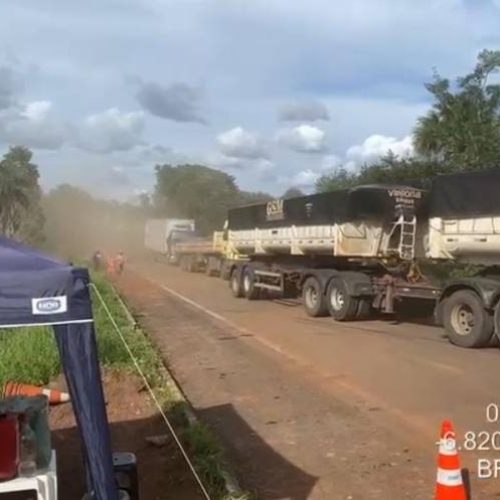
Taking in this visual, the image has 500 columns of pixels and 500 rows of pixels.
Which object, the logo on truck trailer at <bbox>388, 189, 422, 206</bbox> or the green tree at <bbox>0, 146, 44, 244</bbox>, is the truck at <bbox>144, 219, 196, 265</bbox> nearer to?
the green tree at <bbox>0, 146, 44, 244</bbox>

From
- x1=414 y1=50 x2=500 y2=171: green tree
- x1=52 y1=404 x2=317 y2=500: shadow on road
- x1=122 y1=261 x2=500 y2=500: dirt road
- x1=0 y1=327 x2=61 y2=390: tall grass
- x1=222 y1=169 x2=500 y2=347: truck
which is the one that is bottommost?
x1=52 y1=404 x2=317 y2=500: shadow on road

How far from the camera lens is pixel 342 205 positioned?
1752 cm

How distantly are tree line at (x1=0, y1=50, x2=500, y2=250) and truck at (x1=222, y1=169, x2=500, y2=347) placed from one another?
5470 mm

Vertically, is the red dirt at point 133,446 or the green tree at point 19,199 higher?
the green tree at point 19,199

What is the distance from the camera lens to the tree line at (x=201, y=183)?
2567cm

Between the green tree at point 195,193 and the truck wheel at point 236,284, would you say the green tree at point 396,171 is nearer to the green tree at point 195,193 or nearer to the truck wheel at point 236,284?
the truck wheel at point 236,284

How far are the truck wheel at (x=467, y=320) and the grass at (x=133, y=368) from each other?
516 cm

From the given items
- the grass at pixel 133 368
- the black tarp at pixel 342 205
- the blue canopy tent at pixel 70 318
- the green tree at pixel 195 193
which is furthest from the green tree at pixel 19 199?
the blue canopy tent at pixel 70 318

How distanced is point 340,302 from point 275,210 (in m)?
4.90

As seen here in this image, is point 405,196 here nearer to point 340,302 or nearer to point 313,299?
point 340,302

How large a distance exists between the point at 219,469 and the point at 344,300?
11052 mm

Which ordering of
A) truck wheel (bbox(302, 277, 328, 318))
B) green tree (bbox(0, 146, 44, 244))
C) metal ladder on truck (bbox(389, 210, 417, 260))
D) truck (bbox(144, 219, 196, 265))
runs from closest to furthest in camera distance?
metal ladder on truck (bbox(389, 210, 417, 260)) → truck wheel (bbox(302, 277, 328, 318)) → truck (bbox(144, 219, 196, 265)) → green tree (bbox(0, 146, 44, 244))

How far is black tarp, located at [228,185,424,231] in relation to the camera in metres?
16.5

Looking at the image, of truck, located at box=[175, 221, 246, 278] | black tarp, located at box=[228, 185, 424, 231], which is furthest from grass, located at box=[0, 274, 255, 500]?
truck, located at box=[175, 221, 246, 278]
